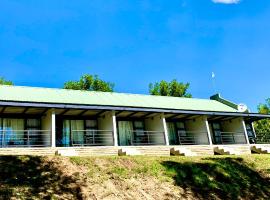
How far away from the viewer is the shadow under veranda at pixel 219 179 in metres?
16.1

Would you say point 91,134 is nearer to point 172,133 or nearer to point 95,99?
point 95,99

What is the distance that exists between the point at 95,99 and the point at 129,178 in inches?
441

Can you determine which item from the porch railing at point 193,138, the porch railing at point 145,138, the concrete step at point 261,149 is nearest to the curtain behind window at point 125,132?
the porch railing at point 145,138

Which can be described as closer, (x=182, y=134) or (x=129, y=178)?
(x=129, y=178)

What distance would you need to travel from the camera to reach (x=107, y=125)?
24.2m

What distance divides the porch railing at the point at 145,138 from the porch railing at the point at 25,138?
22.8 feet

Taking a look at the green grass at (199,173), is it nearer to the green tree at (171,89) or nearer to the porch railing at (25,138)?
the porch railing at (25,138)

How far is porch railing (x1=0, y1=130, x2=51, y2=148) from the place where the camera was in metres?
21.9

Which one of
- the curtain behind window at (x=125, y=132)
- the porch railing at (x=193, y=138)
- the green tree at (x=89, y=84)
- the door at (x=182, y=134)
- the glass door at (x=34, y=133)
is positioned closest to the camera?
the glass door at (x=34, y=133)

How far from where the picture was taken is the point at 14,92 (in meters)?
23.8

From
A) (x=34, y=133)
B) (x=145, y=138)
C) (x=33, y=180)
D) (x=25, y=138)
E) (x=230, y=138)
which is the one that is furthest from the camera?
(x=230, y=138)

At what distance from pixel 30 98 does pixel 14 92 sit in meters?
2.01

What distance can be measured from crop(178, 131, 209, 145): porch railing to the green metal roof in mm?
2235

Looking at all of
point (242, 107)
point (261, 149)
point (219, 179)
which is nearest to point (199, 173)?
point (219, 179)
